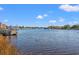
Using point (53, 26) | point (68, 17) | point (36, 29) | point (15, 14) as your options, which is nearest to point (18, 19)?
point (15, 14)

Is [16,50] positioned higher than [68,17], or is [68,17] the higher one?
[68,17]

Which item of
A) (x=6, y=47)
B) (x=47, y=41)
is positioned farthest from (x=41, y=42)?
(x=6, y=47)

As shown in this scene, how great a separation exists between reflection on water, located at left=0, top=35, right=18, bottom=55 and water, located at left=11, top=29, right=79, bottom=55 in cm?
5

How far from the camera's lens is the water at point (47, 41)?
8.24 ft

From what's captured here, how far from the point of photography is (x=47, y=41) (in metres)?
2.54

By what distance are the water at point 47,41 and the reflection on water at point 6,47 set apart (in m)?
0.05

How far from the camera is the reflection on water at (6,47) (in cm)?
251

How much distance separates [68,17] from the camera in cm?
253

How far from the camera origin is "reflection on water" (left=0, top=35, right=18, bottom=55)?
251 centimetres

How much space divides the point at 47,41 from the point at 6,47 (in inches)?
19.7

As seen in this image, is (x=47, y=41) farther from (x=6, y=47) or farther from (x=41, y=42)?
(x=6, y=47)
